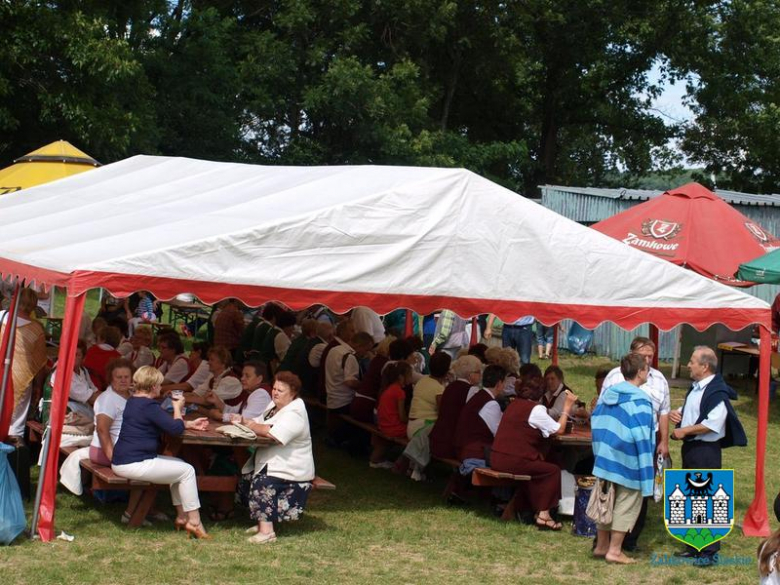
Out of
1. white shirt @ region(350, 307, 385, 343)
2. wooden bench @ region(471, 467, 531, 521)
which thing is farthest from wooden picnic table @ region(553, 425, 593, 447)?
white shirt @ region(350, 307, 385, 343)

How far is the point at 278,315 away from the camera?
14.7 meters

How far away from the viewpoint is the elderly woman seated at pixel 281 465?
8.31 meters

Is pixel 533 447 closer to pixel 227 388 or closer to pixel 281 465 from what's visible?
pixel 281 465

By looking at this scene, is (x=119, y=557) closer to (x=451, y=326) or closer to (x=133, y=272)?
(x=133, y=272)

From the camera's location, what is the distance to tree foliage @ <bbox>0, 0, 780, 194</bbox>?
22609 mm

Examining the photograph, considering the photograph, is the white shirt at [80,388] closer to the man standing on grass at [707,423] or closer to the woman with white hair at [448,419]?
the woman with white hair at [448,419]

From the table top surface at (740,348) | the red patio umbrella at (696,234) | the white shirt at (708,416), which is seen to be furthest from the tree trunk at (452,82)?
the white shirt at (708,416)

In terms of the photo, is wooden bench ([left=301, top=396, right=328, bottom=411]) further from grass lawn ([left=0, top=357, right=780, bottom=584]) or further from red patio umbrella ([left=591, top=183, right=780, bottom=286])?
red patio umbrella ([left=591, top=183, right=780, bottom=286])

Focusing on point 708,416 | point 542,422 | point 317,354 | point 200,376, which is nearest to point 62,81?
point 317,354

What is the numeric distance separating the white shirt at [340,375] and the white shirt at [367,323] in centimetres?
305

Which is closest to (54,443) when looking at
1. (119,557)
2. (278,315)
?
(119,557)

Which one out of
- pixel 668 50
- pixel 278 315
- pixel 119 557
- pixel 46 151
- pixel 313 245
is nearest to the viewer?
pixel 119 557

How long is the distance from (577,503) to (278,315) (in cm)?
649

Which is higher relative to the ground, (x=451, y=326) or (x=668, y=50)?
(x=668, y=50)
